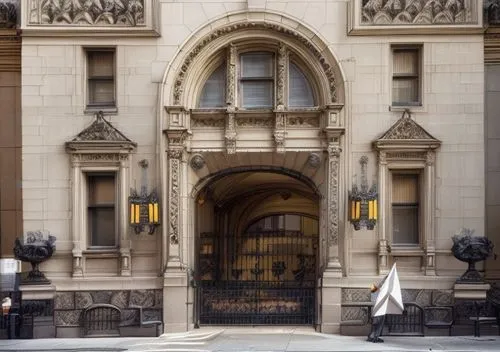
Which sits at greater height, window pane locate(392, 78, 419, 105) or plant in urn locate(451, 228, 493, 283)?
window pane locate(392, 78, 419, 105)

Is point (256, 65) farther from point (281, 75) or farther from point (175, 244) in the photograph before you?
point (175, 244)

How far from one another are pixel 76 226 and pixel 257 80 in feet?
19.3

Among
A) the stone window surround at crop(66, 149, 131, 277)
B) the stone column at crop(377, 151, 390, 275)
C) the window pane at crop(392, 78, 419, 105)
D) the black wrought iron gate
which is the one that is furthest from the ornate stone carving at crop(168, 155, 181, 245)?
the window pane at crop(392, 78, 419, 105)

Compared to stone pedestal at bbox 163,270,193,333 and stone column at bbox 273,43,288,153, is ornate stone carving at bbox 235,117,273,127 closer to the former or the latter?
stone column at bbox 273,43,288,153

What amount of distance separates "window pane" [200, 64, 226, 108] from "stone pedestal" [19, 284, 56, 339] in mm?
6127

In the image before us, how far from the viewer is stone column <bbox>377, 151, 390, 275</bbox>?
2425 cm

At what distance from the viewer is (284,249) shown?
2744 centimetres

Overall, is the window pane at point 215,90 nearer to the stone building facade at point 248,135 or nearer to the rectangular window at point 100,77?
the stone building facade at point 248,135

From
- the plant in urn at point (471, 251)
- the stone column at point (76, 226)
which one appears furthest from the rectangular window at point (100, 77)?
the plant in urn at point (471, 251)

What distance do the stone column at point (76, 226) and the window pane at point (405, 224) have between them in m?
7.91

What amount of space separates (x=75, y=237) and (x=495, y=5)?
11.9 meters

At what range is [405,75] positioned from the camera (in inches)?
978

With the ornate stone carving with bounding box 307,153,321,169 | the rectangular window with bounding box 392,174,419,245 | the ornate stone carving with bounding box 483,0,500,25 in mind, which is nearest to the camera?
the ornate stone carving with bounding box 483,0,500,25

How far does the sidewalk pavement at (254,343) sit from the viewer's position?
70.1ft
